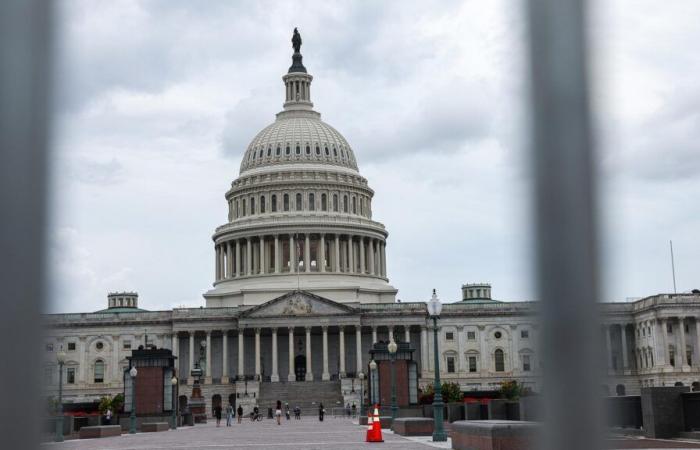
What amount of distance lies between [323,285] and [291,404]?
29.4m

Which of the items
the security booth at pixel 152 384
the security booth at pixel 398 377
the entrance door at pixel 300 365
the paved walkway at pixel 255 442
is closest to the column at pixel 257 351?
the entrance door at pixel 300 365

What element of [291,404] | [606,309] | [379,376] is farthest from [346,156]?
[606,309]

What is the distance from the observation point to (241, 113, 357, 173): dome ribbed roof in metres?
172

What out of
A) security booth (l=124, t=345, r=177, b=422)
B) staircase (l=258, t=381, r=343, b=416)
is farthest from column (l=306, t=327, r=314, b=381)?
security booth (l=124, t=345, r=177, b=422)

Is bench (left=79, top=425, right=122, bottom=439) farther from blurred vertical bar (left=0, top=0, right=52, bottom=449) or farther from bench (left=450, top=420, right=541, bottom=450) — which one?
blurred vertical bar (left=0, top=0, right=52, bottom=449)

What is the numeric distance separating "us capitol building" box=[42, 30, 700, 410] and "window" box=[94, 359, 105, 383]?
0.47ft

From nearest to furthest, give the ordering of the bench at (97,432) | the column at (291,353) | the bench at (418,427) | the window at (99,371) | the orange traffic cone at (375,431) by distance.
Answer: the orange traffic cone at (375,431) → the bench at (418,427) → the bench at (97,432) → the column at (291,353) → the window at (99,371)

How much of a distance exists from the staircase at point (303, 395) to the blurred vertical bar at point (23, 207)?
129 m

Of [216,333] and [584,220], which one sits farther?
[216,333]

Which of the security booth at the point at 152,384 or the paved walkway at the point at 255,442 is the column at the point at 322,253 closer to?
the security booth at the point at 152,384

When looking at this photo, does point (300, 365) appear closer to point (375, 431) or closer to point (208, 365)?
point (208, 365)

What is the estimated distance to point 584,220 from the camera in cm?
294

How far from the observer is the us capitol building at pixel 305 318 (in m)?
143

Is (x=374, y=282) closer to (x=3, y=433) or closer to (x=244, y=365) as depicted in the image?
(x=244, y=365)
